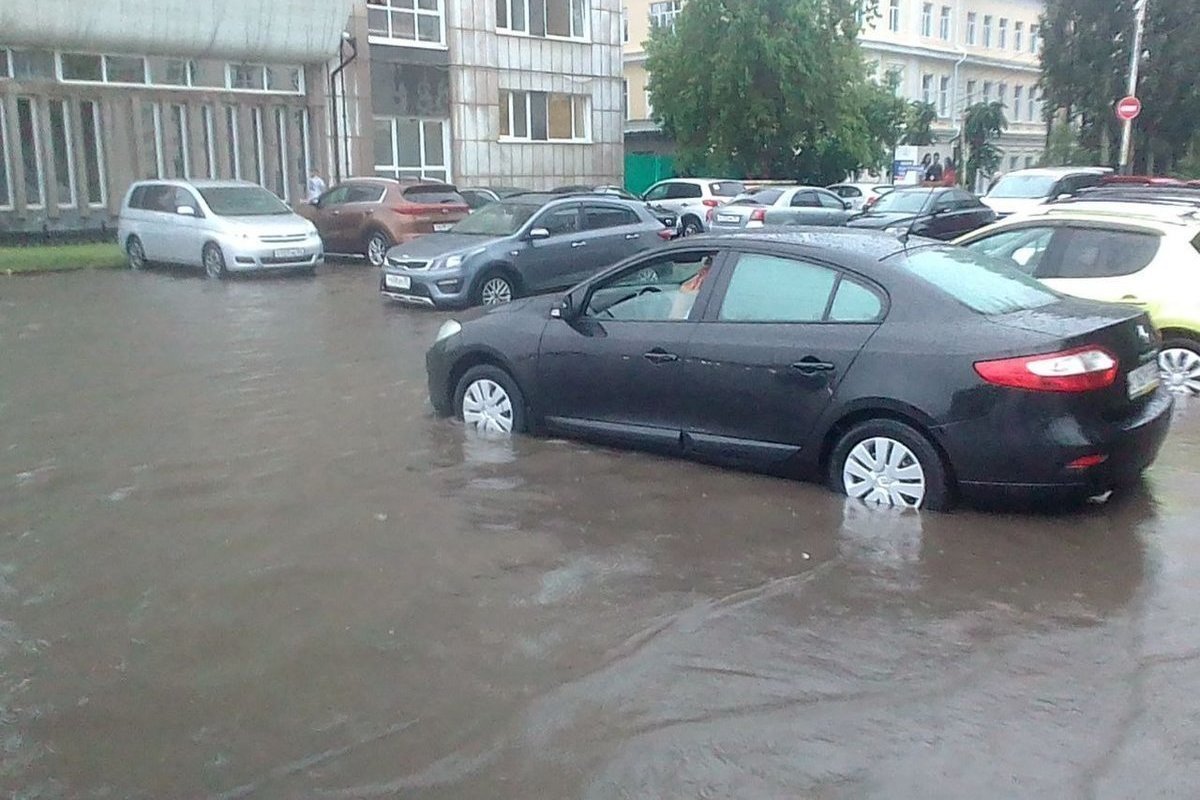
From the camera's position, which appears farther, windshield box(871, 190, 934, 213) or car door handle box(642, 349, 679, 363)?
windshield box(871, 190, 934, 213)

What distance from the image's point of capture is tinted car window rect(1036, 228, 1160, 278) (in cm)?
935

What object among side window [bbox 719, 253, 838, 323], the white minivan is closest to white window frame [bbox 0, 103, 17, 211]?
the white minivan

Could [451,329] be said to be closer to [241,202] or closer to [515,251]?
[515,251]

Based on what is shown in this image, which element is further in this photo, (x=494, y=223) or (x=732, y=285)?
(x=494, y=223)

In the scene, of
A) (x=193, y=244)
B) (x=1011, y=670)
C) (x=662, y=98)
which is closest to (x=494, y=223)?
(x=193, y=244)

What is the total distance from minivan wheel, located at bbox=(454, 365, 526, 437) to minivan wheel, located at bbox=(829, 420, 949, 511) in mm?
2392

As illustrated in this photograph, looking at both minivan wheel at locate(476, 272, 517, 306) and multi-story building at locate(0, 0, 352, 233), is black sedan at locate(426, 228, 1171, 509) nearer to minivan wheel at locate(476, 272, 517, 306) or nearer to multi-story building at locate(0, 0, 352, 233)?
minivan wheel at locate(476, 272, 517, 306)

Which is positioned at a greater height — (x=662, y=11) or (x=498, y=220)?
(x=662, y=11)

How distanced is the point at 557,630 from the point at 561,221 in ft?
39.0

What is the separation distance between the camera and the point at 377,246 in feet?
73.7

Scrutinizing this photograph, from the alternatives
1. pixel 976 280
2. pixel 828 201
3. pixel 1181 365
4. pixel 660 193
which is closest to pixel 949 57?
pixel 660 193

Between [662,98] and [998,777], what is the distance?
34.4 meters

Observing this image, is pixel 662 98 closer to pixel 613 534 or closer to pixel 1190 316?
pixel 1190 316

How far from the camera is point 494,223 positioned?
54.3ft
